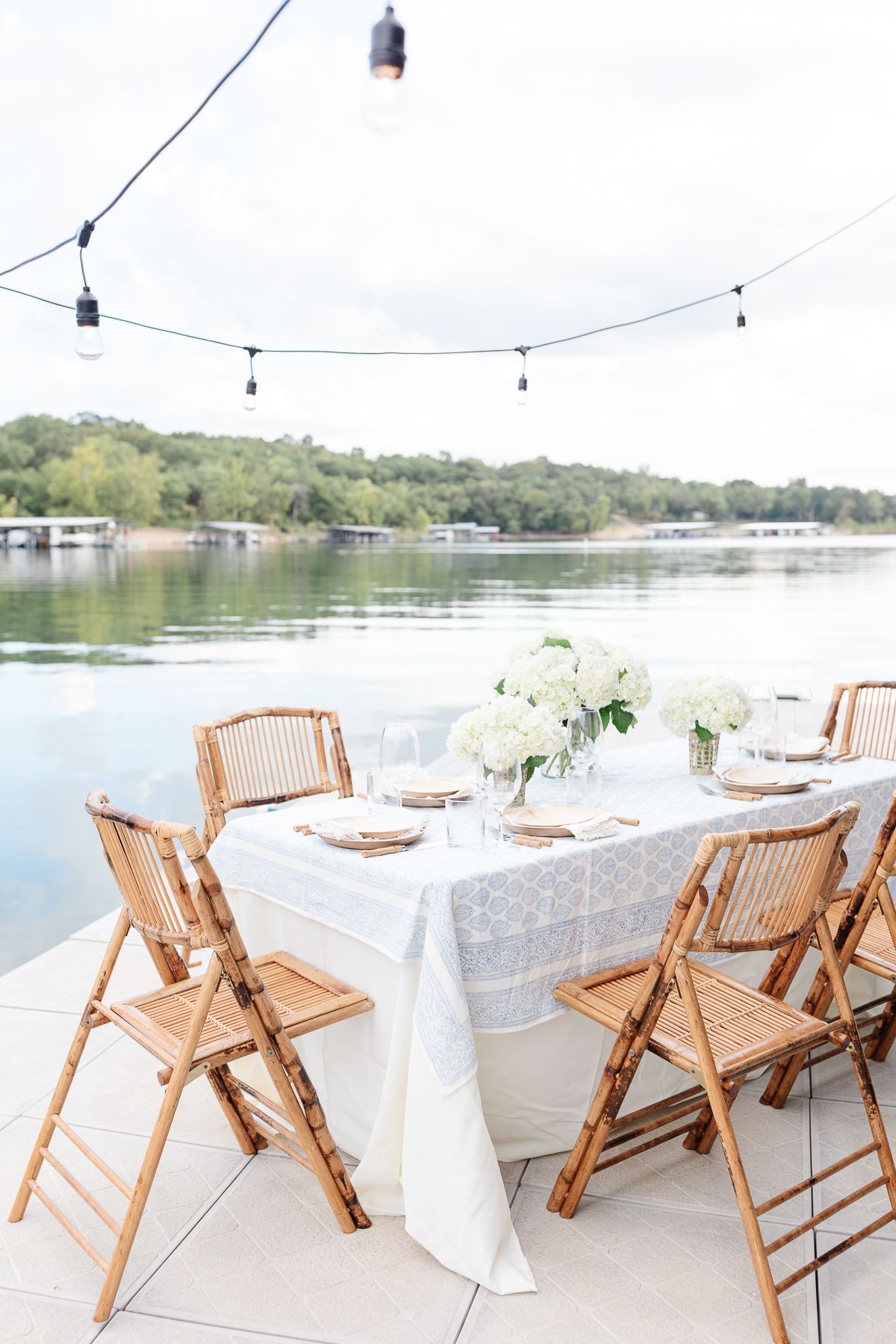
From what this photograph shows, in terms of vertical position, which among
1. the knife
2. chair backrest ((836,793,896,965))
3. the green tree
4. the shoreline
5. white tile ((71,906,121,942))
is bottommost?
white tile ((71,906,121,942))

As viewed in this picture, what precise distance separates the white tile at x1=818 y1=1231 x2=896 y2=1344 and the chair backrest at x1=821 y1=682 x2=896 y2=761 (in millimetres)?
1700

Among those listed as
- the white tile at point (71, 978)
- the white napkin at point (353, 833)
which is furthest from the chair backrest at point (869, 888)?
the white tile at point (71, 978)

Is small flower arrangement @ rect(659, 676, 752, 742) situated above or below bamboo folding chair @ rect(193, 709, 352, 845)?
above

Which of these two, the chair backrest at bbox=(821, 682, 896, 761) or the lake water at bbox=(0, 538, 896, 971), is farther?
the lake water at bbox=(0, 538, 896, 971)

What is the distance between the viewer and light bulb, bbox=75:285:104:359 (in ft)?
10.4

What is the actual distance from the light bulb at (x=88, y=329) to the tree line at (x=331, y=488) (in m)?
25.1

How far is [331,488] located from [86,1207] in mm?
34927

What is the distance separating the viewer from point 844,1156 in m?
2.21

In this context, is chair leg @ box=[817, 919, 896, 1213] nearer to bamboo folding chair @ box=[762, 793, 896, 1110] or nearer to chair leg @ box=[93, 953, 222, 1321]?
bamboo folding chair @ box=[762, 793, 896, 1110]

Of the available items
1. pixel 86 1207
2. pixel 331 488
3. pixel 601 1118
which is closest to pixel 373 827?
pixel 601 1118

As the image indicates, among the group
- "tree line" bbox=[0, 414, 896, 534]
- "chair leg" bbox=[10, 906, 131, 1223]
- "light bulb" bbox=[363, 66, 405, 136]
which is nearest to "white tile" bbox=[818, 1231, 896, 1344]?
"chair leg" bbox=[10, 906, 131, 1223]

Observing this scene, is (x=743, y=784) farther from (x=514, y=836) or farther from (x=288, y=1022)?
(x=288, y=1022)

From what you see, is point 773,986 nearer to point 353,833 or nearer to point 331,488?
point 353,833

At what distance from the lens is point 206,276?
33.2 metres
